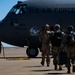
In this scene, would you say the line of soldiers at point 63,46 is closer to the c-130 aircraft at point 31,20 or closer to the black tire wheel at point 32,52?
the black tire wheel at point 32,52

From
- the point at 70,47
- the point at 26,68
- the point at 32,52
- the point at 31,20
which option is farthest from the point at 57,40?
the point at 31,20

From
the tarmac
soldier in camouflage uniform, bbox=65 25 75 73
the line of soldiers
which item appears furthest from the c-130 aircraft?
soldier in camouflage uniform, bbox=65 25 75 73

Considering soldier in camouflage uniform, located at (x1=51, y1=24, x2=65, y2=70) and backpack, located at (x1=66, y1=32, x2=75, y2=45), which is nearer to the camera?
backpack, located at (x1=66, y1=32, x2=75, y2=45)

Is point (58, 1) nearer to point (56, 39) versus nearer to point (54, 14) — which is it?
point (54, 14)

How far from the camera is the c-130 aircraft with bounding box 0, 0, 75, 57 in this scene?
26.3 metres

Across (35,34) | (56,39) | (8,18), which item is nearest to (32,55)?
(35,34)

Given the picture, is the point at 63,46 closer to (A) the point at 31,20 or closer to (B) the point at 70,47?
(B) the point at 70,47

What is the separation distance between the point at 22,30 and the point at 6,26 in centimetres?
118

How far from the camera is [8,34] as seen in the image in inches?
1037

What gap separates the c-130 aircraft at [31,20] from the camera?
2629 centimetres

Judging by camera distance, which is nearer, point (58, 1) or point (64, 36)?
point (64, 36)

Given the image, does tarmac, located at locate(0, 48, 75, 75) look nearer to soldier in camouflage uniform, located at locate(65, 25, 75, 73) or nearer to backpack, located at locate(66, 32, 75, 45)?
soldier in camouflage uniform, located at locate(65, 25, 75, 73)

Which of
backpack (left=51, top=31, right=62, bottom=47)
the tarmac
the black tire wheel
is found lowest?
the black tire wheel

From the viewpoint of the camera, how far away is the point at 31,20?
86.2ft
